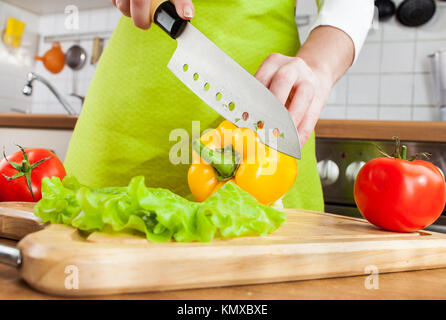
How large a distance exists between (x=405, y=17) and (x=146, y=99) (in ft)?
4.81

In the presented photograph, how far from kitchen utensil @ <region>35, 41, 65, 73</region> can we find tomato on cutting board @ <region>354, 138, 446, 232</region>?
2428 mm

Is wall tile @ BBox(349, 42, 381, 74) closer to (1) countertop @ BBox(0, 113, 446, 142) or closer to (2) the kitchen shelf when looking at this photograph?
(1) countertop @ BBox(0, 113, 446, 142)

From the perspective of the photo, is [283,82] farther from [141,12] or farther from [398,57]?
[398,57]

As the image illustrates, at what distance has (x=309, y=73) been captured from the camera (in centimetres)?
76

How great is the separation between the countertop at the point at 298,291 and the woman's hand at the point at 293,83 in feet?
0.97

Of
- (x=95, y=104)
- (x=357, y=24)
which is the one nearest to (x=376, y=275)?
(x=357, y=24)

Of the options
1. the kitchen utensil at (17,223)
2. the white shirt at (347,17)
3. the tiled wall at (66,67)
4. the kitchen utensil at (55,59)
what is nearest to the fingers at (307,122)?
the white shirt at (347,17)

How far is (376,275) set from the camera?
1.85 feet

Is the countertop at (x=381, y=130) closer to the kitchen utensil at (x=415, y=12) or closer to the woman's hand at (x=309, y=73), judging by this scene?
the woman's hand at (x=309, y=73)

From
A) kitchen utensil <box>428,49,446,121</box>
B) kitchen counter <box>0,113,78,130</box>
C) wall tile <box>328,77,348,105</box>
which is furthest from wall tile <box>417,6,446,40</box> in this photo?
kitchen counter <box>0,113,78,130</box>

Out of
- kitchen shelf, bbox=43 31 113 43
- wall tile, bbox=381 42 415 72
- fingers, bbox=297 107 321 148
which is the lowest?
fingers, bbox=297 107 321 148

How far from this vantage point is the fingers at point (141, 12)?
0.72 metres

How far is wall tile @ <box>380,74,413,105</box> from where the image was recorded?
6.70ft

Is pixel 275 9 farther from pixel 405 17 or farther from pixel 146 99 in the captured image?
pixel 405 17
